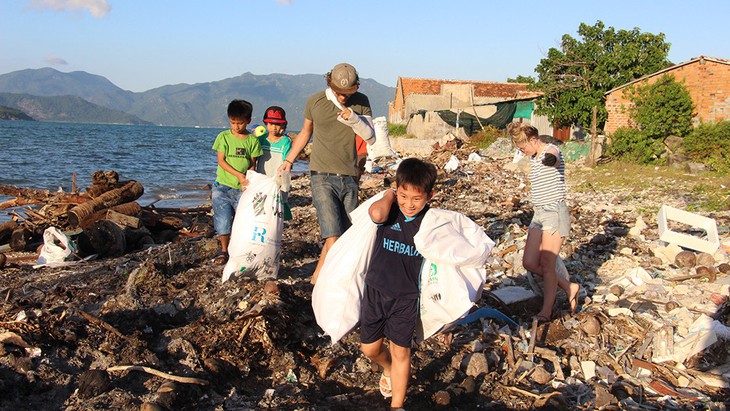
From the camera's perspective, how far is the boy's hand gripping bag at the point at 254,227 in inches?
179

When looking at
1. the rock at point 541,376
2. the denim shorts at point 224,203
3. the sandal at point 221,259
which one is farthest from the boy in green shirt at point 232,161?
the rock at point 541,376

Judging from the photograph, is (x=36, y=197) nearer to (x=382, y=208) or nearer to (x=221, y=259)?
(x=221, y=259)

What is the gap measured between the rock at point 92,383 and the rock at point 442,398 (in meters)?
1.80

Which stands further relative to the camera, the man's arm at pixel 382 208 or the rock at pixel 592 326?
the rock at pixel 592 326

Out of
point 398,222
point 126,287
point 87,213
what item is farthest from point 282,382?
point 87,213

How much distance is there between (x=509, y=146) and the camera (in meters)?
19.2

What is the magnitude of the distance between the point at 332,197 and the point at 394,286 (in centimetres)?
172

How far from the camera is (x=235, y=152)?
204 inches

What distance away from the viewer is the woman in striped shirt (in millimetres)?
4113

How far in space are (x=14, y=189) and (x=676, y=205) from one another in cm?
1109

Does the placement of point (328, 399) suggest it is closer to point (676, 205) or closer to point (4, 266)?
point (4, 266)

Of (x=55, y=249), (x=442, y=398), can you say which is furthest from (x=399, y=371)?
(x=55, y=249)

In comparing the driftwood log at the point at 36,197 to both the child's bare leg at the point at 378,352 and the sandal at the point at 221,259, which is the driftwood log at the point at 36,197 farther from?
the child's bare leg at the point at 378,352

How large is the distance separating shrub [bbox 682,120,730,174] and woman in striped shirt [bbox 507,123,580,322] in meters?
11.5
